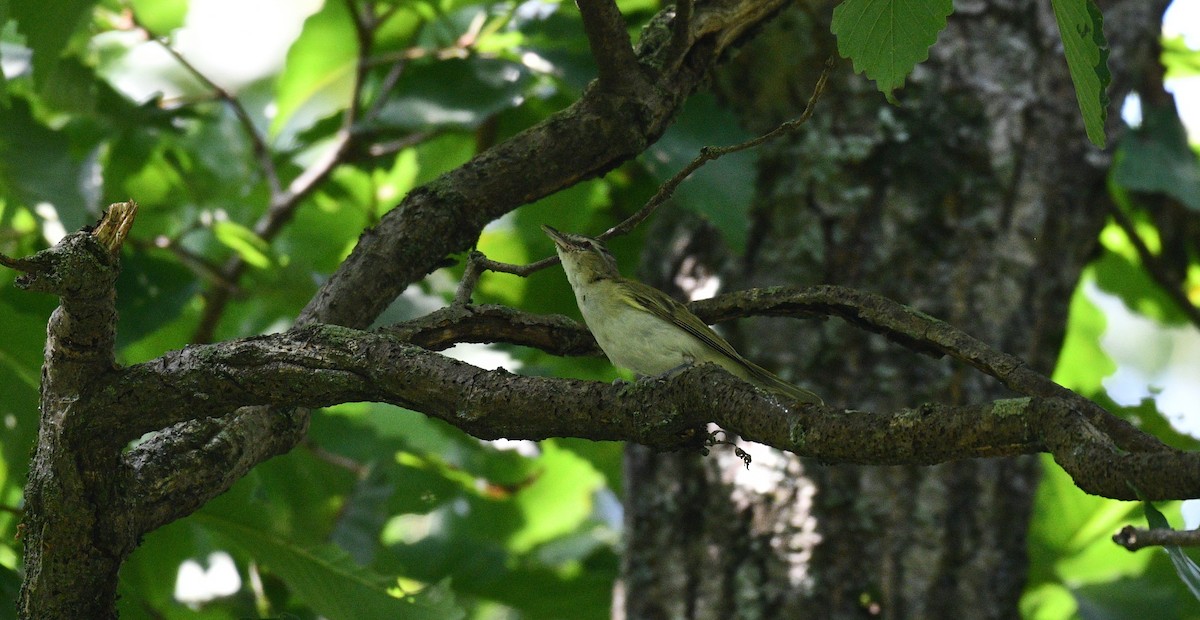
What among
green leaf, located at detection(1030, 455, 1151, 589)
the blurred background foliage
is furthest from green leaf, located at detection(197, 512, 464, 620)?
green leaf, located at detection(1030, 455, 1151, 589)

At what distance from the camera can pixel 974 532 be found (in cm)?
387

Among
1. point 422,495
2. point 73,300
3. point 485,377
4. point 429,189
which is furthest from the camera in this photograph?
point 422,495

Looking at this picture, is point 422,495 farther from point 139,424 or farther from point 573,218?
point 139,424

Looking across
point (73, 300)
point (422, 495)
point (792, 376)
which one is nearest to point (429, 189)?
point (73, 300)

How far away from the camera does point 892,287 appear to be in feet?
13.2

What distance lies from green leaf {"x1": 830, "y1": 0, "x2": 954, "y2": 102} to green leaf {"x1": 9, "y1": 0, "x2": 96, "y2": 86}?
6.11 ft

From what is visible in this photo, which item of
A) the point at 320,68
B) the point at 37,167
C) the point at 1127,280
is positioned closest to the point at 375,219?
the point at 320,68

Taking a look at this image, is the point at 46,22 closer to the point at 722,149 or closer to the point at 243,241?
the point at 243,241

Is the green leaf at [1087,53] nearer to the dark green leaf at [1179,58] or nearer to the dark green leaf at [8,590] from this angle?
the dark green leaf at [8,590]

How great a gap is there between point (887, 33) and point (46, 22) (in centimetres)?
201

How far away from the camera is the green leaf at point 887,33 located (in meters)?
1.72

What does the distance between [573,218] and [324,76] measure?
1199mm

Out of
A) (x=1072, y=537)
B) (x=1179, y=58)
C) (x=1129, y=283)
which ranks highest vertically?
(x=1179, y=58)

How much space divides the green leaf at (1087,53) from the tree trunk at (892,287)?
2078 mm
